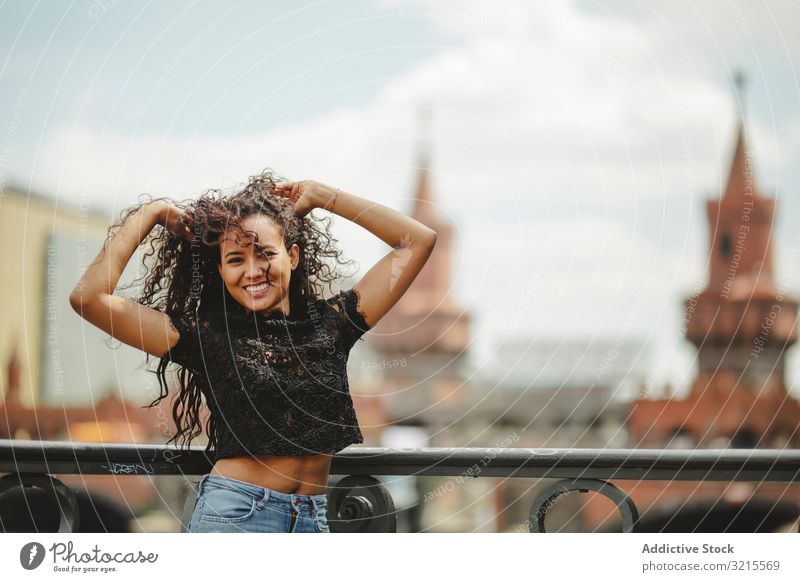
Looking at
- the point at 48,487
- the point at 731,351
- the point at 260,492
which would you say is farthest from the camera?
the point at 731,351

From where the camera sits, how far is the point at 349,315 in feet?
5.83

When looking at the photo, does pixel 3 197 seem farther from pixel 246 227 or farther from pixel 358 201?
pixel 358 201

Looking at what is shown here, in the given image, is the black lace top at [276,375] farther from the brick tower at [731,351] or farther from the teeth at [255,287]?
the brick tower at [731,351]

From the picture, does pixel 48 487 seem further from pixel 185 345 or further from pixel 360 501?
pixel 360 501

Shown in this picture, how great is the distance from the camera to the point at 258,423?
1.70 metres

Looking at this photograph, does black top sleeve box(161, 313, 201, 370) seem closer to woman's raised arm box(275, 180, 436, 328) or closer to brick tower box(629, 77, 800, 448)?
woman's raised arm box(275, 180, 436, 328)

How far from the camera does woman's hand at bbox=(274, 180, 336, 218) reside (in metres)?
1.84

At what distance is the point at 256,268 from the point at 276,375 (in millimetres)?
222

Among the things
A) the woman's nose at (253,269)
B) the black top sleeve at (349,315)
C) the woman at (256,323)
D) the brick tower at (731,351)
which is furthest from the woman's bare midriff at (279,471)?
the brick tower at (731,351)

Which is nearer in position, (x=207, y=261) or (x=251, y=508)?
(x=251, y=508)

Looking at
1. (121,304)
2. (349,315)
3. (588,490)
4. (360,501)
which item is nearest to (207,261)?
(121,304)

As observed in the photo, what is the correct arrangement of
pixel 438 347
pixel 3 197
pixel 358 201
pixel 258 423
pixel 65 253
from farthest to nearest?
pixel 438 347 < pixel 65 253 < pixel 3 197 < pixel 358 201 < pixel 258 423
